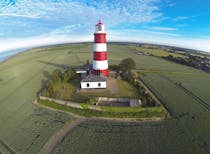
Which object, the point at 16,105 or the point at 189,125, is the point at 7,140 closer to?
the point at 16,105

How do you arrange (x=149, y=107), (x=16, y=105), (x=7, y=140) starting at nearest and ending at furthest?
(x=7, y=140)
(x=149, y=107)
(x=16, y=105)

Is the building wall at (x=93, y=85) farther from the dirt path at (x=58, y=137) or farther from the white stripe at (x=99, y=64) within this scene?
the dirt path at (x=58, y=137)

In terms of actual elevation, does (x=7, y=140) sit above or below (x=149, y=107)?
below

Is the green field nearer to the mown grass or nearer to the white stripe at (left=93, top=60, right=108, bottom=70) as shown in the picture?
the mown grass

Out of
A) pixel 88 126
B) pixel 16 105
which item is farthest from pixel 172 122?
pixel 16 105

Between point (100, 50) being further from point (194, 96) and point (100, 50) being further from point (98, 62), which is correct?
point (194, 96)

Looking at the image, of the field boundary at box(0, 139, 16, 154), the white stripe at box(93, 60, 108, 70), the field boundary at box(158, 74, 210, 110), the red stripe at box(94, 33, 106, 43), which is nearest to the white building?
the white stripe at box(93, 60, 108, 70)
